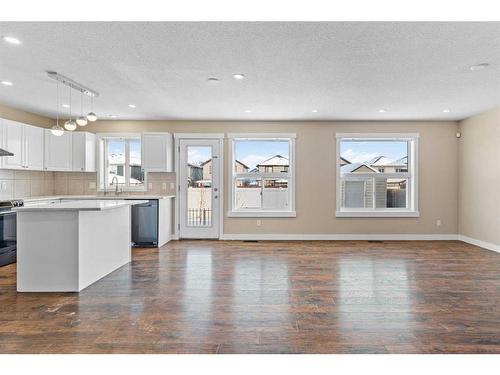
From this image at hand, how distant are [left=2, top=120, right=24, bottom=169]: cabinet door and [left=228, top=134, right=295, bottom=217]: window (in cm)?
370

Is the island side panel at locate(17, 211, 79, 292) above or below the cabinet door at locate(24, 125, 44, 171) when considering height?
below

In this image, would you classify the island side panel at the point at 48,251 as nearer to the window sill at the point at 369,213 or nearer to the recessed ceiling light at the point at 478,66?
the recessed ceiling light at the point at 478,66

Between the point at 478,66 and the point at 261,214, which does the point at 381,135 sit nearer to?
the point at 261,214

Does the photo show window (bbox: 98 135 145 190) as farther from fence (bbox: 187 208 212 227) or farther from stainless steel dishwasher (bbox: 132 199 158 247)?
fence (bbox: 187 208 212 227)

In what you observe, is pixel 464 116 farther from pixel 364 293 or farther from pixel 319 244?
pixel 364 293

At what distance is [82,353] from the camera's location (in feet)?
7.61

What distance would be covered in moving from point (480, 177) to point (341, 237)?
271cm

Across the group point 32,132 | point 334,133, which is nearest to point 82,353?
point 32,132

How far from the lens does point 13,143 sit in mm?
5359

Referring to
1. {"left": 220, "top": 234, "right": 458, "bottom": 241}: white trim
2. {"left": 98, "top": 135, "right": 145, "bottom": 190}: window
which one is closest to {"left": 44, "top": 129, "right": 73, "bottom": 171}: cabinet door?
{"left": 98, "top": 135, "right": 145, "bottom": 190}: window

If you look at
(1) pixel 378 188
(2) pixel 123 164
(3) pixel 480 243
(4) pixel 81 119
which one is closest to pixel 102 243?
(4) pixel 81 119

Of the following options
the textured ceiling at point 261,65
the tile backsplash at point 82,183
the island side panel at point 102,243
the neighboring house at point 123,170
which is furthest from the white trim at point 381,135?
the island side panel at point 102,243

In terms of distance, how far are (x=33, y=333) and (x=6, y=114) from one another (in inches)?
182

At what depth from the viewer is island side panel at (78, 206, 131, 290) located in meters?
3.79
